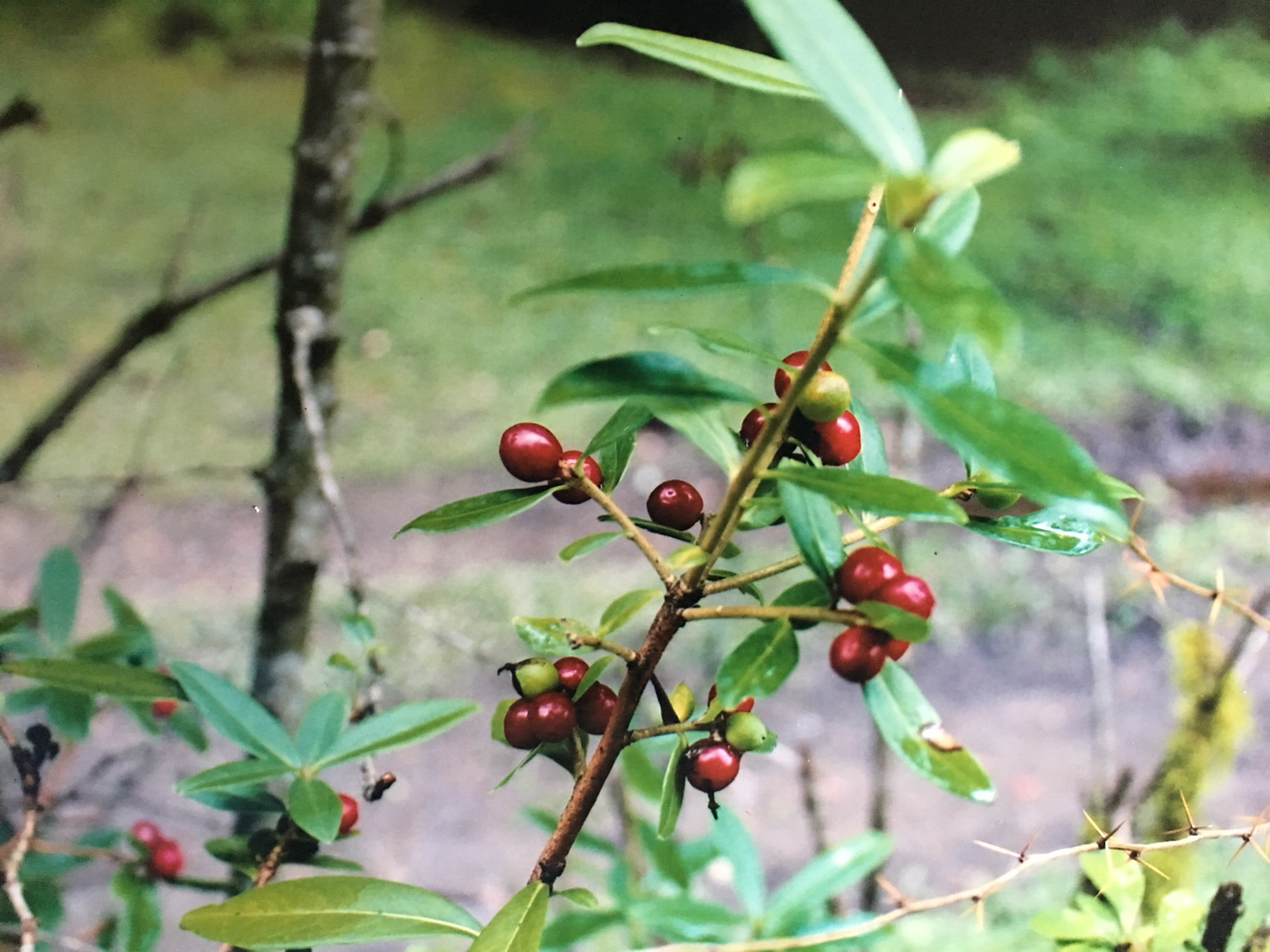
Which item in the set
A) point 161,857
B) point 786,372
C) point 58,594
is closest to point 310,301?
point 58,594

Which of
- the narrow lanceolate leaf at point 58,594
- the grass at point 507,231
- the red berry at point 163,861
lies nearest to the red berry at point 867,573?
the red berry at point 163,861

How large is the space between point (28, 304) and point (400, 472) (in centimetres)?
94

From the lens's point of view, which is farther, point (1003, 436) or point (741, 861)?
point (741, 861)

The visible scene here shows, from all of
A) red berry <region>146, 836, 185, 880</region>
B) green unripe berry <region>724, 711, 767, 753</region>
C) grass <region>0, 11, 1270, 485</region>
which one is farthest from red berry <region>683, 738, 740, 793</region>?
grass <region>0, 11, 1270, 485</region>

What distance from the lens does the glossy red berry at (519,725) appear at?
317 millimetres

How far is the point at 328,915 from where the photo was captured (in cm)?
36

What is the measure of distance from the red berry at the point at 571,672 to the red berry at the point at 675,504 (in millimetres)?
62

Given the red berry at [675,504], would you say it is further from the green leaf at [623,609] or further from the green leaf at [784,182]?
the green leaf at [784,182]

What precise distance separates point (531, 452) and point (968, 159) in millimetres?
157

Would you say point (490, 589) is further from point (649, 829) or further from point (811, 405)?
point (811, 405)

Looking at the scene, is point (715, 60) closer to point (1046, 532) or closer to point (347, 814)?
point (1046, 532)

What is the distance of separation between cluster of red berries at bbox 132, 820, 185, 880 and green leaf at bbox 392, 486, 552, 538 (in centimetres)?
41

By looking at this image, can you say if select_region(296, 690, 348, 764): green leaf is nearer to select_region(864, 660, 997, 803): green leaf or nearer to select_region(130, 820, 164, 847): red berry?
select_region(130, 820, 164, 847): red berry

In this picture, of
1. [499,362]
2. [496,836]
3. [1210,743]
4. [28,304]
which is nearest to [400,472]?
[499,362]
